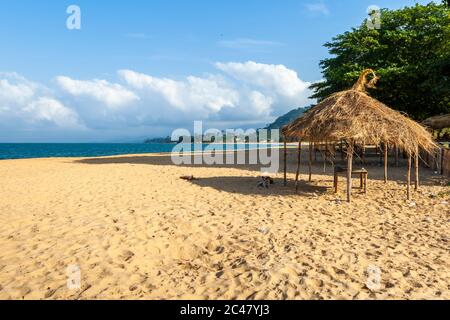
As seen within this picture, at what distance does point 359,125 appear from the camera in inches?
370

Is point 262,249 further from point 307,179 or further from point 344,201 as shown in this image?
point 307,179

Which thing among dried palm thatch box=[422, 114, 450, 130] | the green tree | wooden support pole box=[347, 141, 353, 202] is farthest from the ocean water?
wooden support pole box=[347, 141, 353, 202]

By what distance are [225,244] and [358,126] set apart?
222 inches

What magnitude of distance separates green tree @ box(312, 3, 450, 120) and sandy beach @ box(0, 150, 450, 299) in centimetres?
990

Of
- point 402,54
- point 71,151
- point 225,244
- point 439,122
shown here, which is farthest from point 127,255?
point 71,151

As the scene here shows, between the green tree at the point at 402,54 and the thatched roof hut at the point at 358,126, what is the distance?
791 cm

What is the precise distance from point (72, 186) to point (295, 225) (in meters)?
8.85

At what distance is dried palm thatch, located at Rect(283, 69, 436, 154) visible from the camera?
30.8 feet

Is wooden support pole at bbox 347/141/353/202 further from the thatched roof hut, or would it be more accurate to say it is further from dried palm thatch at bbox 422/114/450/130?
dried palm thatch at bbox 422/114/450/130

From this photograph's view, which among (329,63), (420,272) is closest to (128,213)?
(420,272)

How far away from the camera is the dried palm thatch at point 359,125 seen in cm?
938

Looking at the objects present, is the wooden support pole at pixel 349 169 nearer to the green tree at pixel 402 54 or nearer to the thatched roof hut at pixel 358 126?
the thatched roof hut at pixel 358 126

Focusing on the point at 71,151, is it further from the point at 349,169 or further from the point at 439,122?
the point at 349,169

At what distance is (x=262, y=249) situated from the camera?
18.9ft
